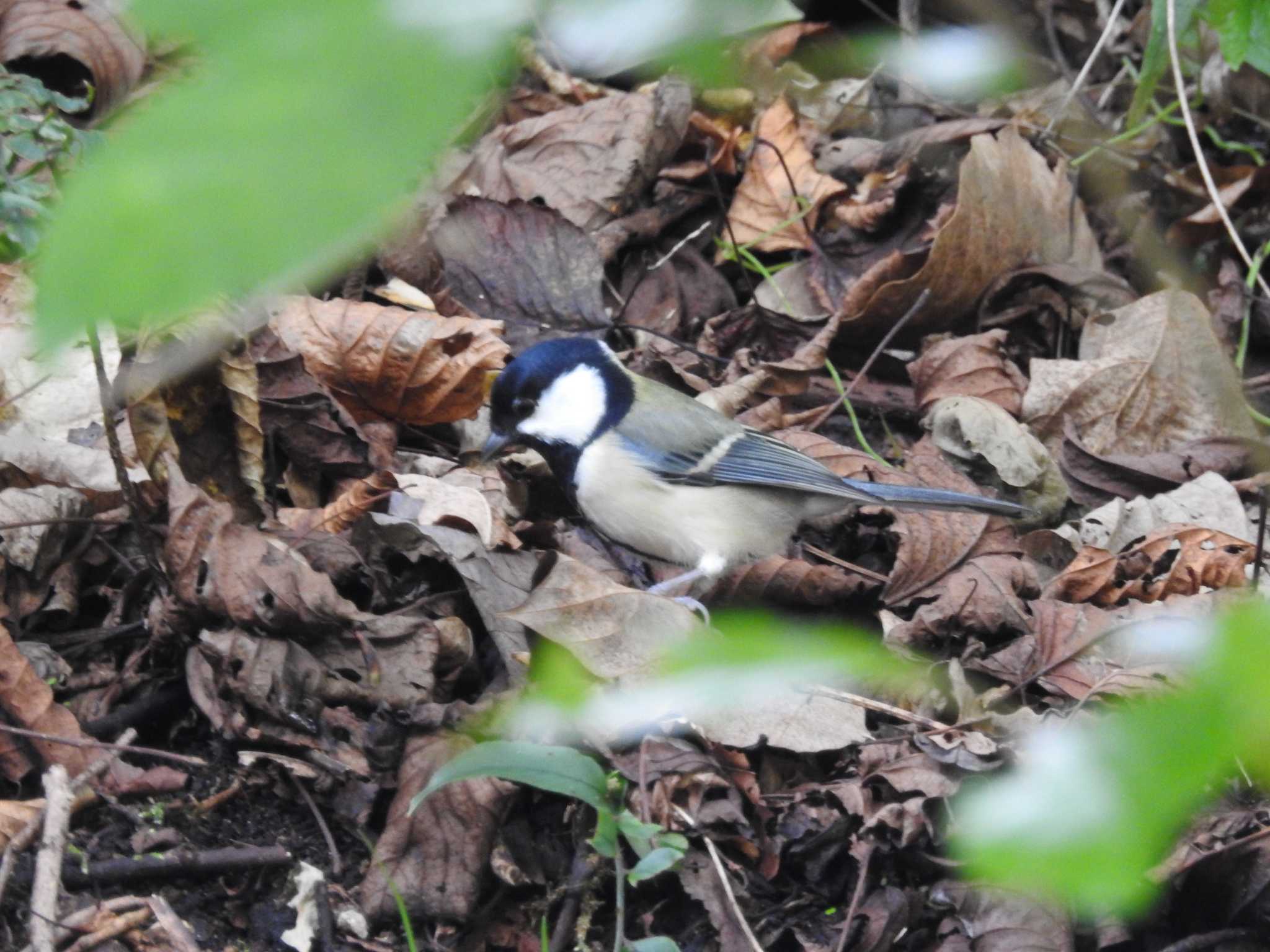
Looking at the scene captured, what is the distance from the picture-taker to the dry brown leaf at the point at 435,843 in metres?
2.30

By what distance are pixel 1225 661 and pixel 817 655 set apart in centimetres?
26

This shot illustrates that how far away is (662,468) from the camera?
346cm

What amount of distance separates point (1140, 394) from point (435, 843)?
253 centimetres

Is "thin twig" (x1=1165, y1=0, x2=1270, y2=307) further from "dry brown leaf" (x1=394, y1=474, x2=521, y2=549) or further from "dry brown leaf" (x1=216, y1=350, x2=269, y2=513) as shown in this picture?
"dry brown leaf" (x1=216, y1=350, x2=269, y2=513)

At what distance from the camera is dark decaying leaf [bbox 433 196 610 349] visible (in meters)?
3.95

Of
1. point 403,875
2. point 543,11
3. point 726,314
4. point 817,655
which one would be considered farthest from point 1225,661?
point 726,314

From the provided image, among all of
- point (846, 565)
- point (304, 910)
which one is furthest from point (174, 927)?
point (846, 565)

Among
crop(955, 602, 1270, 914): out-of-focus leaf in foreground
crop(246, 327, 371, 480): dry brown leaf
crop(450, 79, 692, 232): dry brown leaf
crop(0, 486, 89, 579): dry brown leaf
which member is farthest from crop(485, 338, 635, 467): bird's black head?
crop(955, 602, 1270, 914): out-of-focus leaf in foreground

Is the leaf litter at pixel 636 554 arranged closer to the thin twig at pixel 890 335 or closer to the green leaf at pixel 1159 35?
the thin twig at pixel 890 335

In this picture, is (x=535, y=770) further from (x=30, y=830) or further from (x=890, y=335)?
(x=890, y=335)

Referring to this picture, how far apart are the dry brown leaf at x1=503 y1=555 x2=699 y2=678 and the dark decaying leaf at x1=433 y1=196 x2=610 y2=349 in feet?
4.75

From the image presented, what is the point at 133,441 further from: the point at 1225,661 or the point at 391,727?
the point at 1225,661

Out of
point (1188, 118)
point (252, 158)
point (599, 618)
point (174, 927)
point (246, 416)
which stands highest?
point (252, 158)

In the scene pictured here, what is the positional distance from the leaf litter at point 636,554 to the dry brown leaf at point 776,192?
0.01 meters
